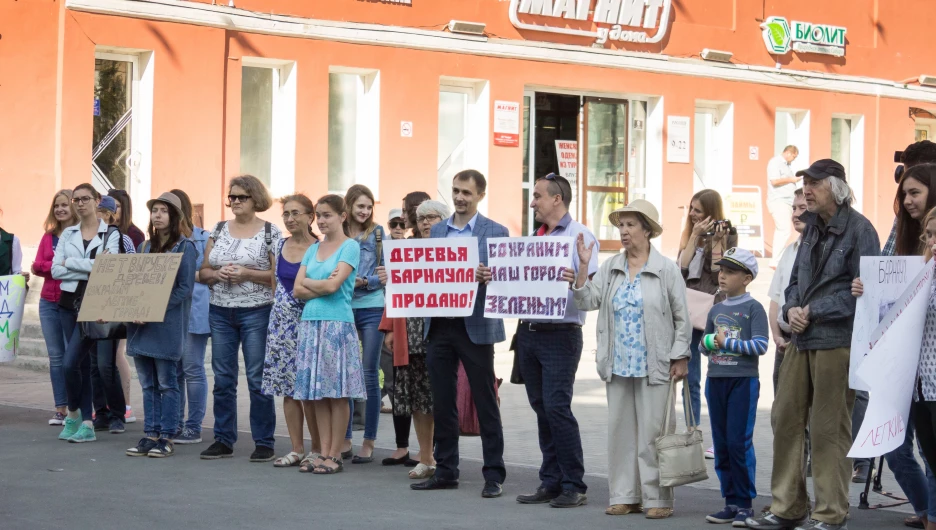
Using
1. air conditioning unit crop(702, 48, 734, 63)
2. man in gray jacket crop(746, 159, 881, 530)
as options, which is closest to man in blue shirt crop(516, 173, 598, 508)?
man in gray jacket crop(746, 159, 881, 530)

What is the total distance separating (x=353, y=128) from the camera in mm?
22281

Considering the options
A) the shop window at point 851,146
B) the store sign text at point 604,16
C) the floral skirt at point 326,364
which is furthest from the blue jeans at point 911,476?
the shop window at point 851,146

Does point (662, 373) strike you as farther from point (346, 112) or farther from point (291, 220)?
point (346, 112)

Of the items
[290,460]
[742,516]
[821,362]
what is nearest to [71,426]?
[290,460]

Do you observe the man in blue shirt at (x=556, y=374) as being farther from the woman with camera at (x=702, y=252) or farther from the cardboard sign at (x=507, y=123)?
the cardboard sign at (x=507, y=123)

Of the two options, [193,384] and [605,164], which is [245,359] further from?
[605,164]

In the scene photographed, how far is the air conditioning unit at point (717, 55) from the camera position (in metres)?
25.7

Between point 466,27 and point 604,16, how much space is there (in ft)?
10.2

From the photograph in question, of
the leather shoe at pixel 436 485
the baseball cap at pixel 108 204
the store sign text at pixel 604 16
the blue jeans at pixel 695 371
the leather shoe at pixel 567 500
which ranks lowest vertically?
the leather shoe at pixel 436 485

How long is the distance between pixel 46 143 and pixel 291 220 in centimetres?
1083

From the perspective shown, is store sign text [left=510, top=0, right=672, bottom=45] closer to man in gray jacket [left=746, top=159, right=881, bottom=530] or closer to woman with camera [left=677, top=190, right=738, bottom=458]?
woman with camera [left=677, top=190, right=738, bottom=458]

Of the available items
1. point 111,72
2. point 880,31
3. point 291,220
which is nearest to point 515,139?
point 111,72

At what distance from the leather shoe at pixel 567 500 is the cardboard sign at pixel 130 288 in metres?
3.52

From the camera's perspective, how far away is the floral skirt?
941 centimetres
